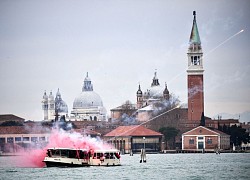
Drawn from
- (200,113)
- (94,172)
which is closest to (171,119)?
(200,113)

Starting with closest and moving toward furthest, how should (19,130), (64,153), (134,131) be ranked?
(64,153)
(134,131)
(19,130)

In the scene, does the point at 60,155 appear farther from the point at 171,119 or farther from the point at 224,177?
the point at 171,119

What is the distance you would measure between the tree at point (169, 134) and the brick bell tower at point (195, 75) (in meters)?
6.75

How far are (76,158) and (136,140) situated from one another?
82.2 metres

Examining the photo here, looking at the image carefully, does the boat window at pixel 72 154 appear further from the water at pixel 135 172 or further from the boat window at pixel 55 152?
the water at pixel 135 172

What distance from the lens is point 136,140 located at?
187 meters

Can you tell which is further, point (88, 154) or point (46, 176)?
point (88, 154)

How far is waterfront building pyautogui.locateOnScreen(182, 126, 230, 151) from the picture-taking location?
187m

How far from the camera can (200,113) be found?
19650 centimetres

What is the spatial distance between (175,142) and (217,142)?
30.0 ft

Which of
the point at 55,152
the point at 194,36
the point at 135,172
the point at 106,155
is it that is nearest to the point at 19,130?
the point at 194,36

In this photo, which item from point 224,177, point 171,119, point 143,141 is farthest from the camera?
point 171,119

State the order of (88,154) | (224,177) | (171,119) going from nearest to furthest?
(224,177)
(88,154)
(171,119)

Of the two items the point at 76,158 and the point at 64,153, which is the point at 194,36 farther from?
the point at 64,153
